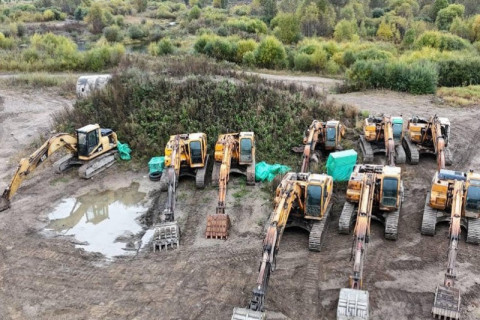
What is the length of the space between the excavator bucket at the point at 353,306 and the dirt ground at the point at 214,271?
0.86 meters

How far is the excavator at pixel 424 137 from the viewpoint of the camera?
19.3 metres

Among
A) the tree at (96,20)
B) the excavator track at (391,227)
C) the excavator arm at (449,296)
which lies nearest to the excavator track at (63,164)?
the excavator track at (391,227)

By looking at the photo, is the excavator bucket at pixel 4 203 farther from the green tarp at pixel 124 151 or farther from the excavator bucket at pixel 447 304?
the excavator bucket at pixel 447 304

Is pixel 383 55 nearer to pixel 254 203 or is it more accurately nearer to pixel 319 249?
pixel 254 203

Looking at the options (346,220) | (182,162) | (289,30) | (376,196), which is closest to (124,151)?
(182,162)

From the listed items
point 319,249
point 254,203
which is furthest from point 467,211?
point 254,203

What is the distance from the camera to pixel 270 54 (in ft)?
128

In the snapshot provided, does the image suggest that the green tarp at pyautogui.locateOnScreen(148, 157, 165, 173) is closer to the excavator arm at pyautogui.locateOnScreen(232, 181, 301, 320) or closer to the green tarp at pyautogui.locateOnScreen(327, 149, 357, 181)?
the green tarp at pyautogui.locateOnScreen(327, 149, 357, 181)

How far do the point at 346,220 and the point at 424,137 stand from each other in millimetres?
7502

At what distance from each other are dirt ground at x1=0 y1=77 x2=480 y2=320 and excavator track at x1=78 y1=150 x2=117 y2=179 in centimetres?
143

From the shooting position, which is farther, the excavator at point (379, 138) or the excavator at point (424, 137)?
the excavator at point (379, 138)

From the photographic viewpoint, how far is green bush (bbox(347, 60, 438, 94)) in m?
29.3

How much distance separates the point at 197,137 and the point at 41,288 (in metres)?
7.90

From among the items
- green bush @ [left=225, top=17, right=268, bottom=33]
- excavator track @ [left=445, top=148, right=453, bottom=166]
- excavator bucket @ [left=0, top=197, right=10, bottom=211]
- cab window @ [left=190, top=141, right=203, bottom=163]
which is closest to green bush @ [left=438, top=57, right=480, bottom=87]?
excavator track @ [left=445, top=148, right=453, bottom=166]
